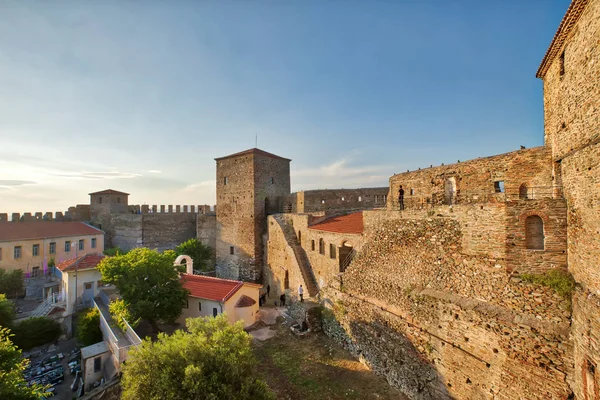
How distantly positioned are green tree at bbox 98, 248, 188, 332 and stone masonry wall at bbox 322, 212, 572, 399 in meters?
8.69

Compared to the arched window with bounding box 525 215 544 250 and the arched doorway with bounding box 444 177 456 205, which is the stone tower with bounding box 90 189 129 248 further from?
the arched window with bounding box 525 215 544 250

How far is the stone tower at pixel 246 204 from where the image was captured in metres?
23.2

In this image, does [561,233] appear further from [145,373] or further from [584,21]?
[145,373]

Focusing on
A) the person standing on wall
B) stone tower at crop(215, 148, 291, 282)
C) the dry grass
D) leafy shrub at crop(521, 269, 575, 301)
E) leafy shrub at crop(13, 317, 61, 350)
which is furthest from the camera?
stone tower at crop(215, 148, 291, 282)

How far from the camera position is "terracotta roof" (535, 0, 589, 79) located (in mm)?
6141

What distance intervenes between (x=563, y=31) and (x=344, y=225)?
10.7m

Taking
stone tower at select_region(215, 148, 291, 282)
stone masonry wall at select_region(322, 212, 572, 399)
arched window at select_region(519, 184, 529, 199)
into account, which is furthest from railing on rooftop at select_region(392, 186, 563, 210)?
stone tower at select_region(215, 148, 291, 282)

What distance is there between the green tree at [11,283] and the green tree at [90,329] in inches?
458

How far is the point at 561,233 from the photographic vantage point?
6742 mm

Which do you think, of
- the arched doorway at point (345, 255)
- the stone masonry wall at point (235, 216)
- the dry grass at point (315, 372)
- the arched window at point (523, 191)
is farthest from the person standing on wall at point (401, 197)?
the stone masonry wall at point (235, 216)

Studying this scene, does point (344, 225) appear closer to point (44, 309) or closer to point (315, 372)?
point (315, 372)

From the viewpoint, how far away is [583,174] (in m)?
5.90

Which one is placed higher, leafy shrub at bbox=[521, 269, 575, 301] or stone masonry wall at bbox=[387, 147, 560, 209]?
stone masonry wall at bbox=[387, 147, 560, 209]

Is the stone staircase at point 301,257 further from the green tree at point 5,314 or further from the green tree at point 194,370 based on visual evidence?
the green tree at point 5,314
